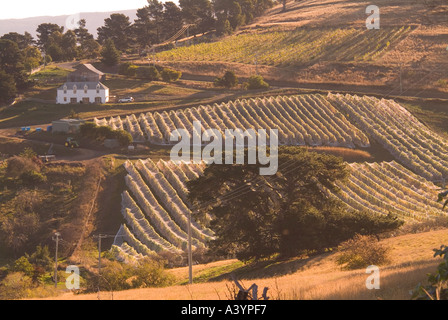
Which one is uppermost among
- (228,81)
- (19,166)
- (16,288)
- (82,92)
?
(228,81)

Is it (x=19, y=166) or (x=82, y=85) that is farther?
(x=82, y=85)

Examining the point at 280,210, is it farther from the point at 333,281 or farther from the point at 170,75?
the point at 170,75

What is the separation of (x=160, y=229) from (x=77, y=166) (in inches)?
737

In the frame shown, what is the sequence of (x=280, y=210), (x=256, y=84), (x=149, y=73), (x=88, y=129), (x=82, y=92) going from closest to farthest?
(x=280, y=210) < (x=88, y=129) < (x=82, y=92) < (x=256, y=84) < (x=149, y=73)

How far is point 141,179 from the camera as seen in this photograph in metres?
64.4

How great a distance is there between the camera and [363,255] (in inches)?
1281

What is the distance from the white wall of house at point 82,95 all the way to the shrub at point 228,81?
17.9 m

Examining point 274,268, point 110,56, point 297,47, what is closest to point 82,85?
point 110,56

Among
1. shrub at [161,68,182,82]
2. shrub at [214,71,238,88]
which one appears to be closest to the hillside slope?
shrub at [161,68,182,82]

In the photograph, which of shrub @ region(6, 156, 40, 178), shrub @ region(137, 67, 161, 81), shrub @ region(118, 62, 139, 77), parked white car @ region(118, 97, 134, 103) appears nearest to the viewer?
shrub @ region(6, 156, 40, 178)

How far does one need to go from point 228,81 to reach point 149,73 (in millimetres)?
17513

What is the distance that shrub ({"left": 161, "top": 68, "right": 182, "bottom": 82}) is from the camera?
10859 cm

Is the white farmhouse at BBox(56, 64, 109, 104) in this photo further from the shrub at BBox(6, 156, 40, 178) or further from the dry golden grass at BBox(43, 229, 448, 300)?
the dry golden grass at BBox(43, 229, 448, 300)

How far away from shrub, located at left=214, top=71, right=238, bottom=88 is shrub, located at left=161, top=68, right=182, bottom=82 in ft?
29.6
